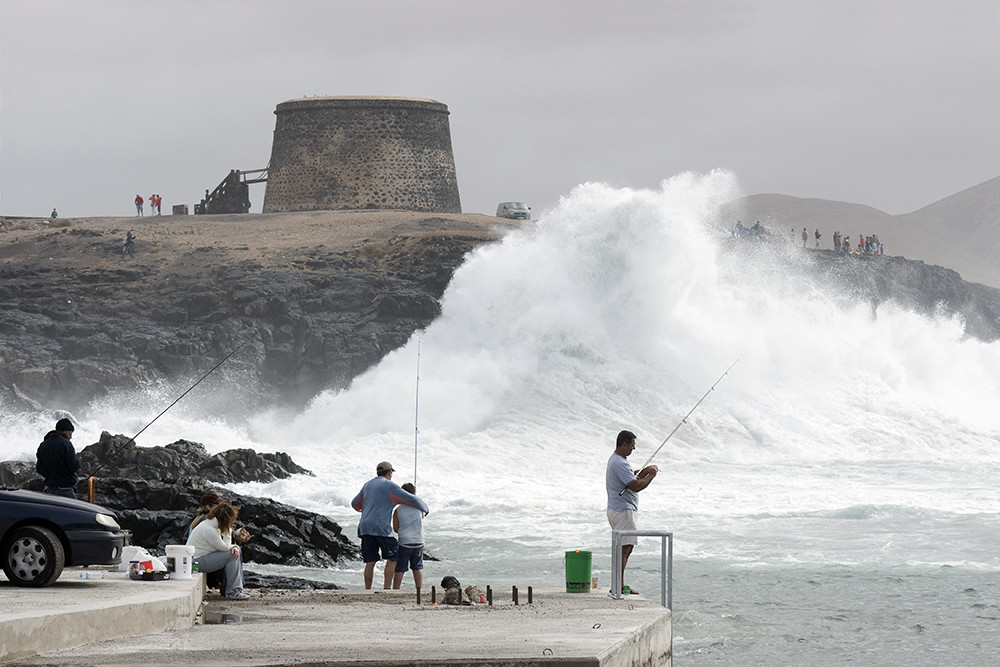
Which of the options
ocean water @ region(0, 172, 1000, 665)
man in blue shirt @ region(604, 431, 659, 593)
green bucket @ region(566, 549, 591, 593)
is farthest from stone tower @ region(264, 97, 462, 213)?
man in blue shirt @ region(604, 431, 659, 593)

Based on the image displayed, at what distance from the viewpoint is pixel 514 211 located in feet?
191

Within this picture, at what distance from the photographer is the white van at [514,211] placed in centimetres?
5819

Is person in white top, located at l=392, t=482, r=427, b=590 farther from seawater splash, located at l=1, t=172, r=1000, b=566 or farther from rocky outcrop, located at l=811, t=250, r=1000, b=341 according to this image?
rocky outcrop, located at l=811, t=250, r=1000, b=341

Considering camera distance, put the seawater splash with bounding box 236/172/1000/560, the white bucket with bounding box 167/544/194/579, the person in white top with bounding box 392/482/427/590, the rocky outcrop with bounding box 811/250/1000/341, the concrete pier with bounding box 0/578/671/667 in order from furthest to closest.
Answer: the rocky outcrop with bounding box 811/250/1000/341
the seawater splash with bounding box 236/172/1000/560
the person in white top with bounding box 392/482/427/590
the white bucket with bounding box 167/544/194/579
the concrete pier with bounding box 0/578/671/667

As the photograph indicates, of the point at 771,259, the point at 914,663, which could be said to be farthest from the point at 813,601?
the point at 771,259

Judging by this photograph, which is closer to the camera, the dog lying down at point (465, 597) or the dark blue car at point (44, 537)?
the dark blue car at point (44, 537)

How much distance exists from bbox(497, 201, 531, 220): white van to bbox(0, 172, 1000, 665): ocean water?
44.0ft

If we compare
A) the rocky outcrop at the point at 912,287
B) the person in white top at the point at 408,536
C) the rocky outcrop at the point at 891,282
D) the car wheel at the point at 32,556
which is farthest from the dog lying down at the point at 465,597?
the rocky outcrop at the point at 912,287

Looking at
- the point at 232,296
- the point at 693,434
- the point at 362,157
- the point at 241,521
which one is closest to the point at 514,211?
the point at 362,157

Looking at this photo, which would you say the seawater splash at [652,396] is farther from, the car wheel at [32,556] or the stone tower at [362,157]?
the stone tower at [362,157]

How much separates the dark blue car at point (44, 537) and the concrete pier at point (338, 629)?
0.52 feet

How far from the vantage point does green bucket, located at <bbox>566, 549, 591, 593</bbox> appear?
10461 mm

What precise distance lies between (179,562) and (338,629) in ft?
4.99

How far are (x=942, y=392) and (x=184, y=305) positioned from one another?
2093 centimetres
